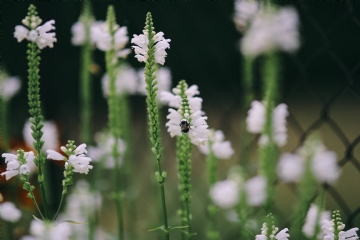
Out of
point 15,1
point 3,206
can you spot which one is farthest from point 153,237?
point 15,1

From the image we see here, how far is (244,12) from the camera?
1.78 metres

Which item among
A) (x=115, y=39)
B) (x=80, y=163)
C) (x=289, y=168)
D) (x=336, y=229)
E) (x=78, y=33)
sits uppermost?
(x=78, y=33)

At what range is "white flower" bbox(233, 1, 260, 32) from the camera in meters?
1.71

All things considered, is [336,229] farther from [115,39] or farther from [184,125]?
[115,39]

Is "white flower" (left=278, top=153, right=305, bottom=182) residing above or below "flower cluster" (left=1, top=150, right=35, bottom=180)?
above

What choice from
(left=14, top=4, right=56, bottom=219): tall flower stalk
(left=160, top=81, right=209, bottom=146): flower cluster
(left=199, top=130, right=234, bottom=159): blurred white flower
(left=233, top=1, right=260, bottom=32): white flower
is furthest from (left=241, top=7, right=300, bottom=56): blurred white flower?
(left=14, top=4, right=56, bottom=219): tall flower stalk

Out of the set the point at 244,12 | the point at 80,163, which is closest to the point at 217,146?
the point at 80,163

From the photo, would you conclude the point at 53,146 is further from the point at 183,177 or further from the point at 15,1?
the point at 15,1

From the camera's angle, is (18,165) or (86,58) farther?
(86,58)

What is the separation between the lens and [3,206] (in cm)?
135

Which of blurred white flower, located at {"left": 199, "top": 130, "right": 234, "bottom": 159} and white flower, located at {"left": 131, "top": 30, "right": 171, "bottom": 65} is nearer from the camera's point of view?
white flower, located at {"left": 131, "top": 30, "right": 171, "bottom": 65}

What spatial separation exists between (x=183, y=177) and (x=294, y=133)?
4127mm

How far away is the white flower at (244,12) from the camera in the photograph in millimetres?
1705

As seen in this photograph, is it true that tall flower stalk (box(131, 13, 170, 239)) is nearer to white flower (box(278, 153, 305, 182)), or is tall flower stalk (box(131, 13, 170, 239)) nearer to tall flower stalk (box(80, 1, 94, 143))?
tall flower stalk (box(80, 1, 94, 143))
